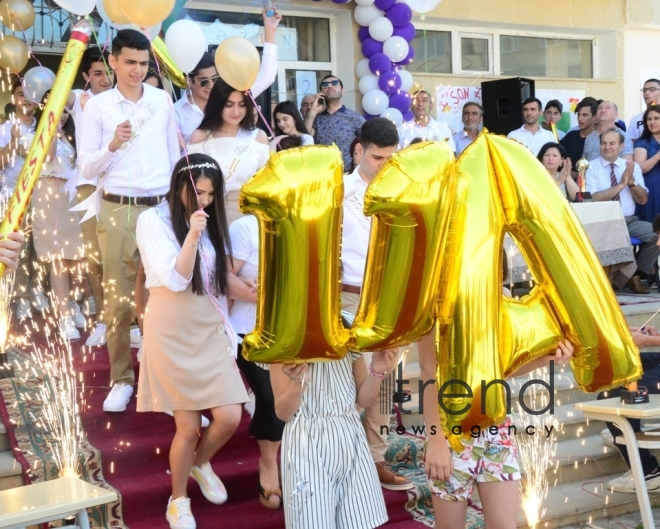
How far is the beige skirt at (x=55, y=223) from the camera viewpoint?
5059 mm

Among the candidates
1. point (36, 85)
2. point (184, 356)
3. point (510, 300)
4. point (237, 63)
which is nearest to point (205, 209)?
point (184, 356)

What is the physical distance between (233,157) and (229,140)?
0.08 meters

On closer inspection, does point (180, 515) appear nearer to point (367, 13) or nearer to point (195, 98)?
point (195, 98)

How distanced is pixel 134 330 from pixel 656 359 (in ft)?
9.51

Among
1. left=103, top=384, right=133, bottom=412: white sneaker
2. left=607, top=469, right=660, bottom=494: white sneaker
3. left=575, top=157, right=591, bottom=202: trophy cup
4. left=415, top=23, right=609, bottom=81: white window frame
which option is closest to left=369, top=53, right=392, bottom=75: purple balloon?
left=415, top=23, right=609, bottom=81: white window frame

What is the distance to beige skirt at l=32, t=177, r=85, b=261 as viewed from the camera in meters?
5.06

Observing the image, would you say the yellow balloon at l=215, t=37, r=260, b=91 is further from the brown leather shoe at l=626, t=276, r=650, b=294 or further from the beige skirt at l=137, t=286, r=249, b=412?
the brown leather shoe at l=626, t=276, r=650, b=294

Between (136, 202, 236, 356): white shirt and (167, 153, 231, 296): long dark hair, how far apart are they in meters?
0.03

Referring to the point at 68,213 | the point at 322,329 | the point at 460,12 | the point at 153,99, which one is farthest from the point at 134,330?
the point at 460,12

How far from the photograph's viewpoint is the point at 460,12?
29.4ft

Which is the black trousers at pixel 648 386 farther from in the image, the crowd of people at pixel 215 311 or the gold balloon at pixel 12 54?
the gold balloon at pixel 12 54

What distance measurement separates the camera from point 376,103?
24.1 ft

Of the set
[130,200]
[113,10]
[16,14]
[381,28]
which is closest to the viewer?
[113,10]

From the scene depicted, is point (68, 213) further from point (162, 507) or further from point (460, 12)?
point (460, 12)
